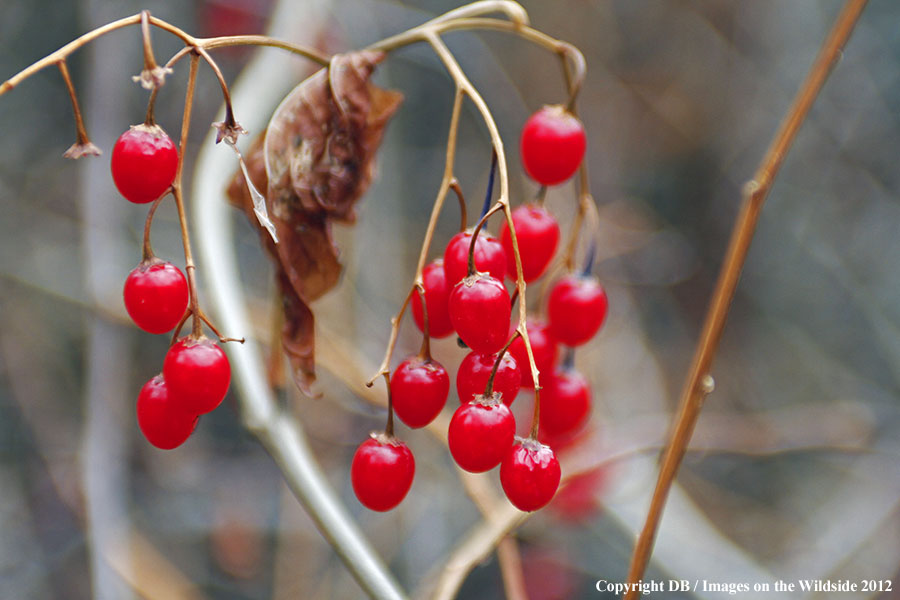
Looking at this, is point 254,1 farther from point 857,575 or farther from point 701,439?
point 857,575

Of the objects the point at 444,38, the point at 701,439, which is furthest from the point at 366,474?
the point at 444,38

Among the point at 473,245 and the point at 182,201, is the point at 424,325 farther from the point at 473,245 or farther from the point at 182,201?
the point at 182,201

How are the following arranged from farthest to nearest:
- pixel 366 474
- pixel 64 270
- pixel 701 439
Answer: pixel 64 270
pixel 701 439
pixel 366 474

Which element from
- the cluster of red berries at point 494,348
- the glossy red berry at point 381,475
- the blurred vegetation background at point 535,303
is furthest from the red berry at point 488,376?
the blurred vegetation background at point 535,303

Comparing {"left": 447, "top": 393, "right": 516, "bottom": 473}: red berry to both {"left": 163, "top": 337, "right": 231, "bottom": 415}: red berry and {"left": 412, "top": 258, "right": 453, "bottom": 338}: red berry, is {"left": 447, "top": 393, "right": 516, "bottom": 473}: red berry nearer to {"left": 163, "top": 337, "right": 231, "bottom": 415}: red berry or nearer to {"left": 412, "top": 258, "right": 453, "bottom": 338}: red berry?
{"left": 412, "top": 258, "right": 453, "bottom": 338}: red berry

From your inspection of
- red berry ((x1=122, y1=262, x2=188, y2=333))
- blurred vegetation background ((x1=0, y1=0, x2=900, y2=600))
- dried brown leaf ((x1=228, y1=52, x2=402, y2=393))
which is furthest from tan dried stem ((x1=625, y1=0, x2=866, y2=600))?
blurred vegetation background ((x1=0, y1=0, x2=900, y2=600))

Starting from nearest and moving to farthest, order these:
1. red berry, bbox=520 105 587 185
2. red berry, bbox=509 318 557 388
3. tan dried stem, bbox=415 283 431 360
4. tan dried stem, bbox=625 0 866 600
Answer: tan dried stem, bbox=625 0 866 600, tan dried stem, bbox=415 283 431 360, red berry, bbox=520 105 587 185, red berry, bbox=509 318 557 388

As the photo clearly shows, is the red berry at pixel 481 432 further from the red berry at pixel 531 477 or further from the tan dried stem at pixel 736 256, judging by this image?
the tan dried stem at pixel 736 256
